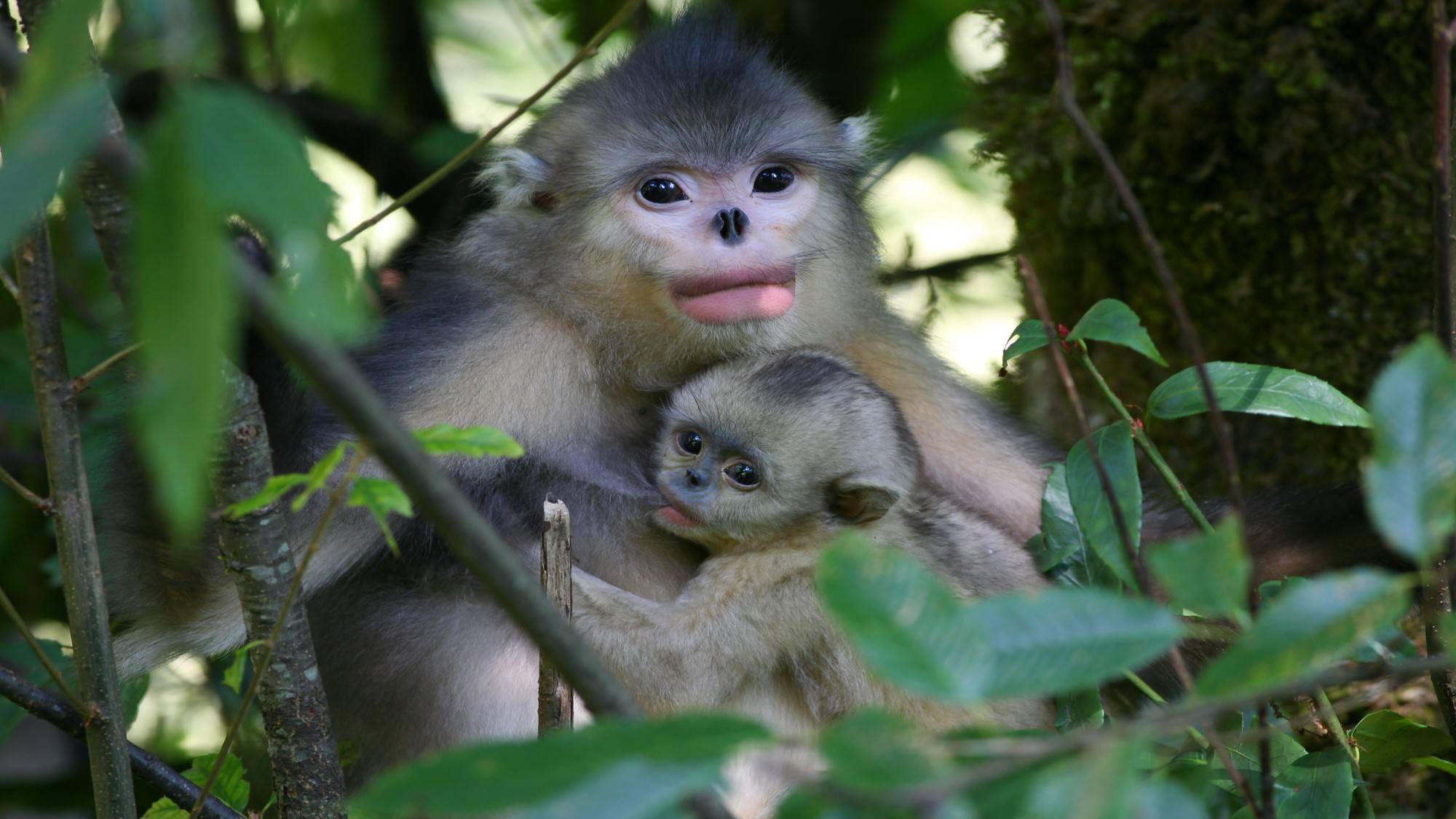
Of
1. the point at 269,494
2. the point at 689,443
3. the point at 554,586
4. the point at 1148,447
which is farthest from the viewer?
the point at 689,443

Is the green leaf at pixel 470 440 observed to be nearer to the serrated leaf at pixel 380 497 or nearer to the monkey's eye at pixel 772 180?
the serrated leaf at pixel 380 497

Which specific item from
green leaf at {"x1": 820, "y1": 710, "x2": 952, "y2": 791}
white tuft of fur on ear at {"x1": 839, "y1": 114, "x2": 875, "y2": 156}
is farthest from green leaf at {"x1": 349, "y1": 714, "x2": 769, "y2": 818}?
white tuft of fur on ear at {"x1": 839, "y1": 114, "x2": 875, "y2": 156}

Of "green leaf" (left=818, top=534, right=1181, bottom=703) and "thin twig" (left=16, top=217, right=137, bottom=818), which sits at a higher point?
"thin twig" (left=16, top=217, right=137, bottom=818)

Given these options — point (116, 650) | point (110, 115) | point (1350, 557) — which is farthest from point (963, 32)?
point (110, 115)

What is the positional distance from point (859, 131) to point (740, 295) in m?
0.84

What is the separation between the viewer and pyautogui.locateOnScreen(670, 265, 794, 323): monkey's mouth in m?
2.65

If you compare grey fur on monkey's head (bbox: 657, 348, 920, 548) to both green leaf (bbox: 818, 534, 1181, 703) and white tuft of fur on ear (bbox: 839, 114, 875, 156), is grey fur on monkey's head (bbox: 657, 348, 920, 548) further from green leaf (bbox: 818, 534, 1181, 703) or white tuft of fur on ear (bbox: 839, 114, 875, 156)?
green leaf (bbox: 818, 534, 1181, 703)

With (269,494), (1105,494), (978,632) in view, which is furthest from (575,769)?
(1105,494)

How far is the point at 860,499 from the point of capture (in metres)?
2.65

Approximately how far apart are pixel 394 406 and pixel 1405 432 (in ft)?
6.27

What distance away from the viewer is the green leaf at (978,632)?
0.93 m

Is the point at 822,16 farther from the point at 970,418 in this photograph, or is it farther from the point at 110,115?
the point at 110,115

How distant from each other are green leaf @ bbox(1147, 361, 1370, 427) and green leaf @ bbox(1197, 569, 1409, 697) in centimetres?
106

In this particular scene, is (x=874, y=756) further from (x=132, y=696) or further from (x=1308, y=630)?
(x=132, y=696)
